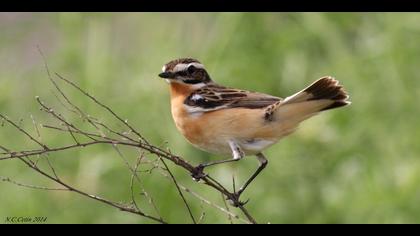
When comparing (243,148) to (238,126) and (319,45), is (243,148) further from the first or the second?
(319,45)

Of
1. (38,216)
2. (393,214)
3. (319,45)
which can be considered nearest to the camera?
(393,214)

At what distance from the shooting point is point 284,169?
342 inches

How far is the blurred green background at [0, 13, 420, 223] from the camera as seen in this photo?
8.51m

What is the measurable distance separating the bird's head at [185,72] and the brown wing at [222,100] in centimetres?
8

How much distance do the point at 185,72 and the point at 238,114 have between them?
1.52 feet

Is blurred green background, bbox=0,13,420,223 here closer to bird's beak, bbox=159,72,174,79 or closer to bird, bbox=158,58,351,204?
bird, bbox=158,58,351,204

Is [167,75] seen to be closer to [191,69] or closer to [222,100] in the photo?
[191,69]

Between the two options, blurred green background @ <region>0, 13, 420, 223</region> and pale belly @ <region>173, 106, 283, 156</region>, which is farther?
blurred green background @ <region>0, 13, 420, 223</region>

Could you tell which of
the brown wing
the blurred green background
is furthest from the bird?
the blurred green background

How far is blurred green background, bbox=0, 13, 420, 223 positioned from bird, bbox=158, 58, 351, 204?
1.89 meters

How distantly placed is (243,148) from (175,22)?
3956mm

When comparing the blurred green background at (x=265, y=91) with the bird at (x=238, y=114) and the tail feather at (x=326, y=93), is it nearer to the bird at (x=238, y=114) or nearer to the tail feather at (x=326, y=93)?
the bird at (x=238, y=114)

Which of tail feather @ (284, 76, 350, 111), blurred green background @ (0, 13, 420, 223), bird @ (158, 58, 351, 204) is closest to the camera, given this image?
tail feather @ (284, 76, 350, 111)

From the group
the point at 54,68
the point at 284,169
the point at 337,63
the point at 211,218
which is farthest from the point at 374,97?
Answer: the point at 54,68
